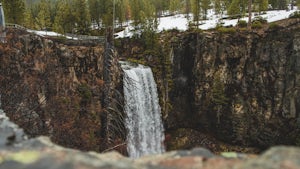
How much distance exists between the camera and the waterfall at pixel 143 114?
2530 cm

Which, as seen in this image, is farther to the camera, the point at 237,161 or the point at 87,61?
the point at 87,61

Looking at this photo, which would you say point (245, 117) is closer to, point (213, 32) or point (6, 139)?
point (213, 32)

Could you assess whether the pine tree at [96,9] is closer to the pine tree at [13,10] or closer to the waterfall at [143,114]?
the pine tree at [13,10]

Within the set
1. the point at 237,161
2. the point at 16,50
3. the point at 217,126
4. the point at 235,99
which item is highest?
the point at 16,50

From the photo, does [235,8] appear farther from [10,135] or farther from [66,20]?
[10,135]

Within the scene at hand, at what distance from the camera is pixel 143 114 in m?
26.5

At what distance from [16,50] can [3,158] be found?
46.8 ft

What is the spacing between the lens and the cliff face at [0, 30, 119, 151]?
13.4 meters

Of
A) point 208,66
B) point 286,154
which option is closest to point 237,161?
point 286,154

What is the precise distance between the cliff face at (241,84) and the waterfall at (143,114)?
3.43 metres

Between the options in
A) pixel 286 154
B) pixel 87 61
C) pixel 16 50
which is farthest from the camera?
pixel 87 61

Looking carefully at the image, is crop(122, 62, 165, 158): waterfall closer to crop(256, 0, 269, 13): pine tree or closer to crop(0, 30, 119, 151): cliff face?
crop(0, 30, 119, 151): cliff face

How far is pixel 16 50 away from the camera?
633 inches

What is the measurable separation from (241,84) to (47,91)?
20.2m
